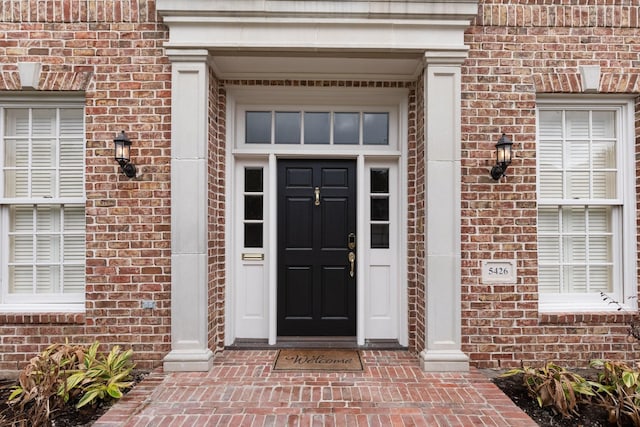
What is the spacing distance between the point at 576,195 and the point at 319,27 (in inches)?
126

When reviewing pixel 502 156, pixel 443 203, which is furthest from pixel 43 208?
pixel 502 156

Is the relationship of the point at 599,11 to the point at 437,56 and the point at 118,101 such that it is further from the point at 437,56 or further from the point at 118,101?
the point at 118,101

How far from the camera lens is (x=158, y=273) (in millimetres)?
3955

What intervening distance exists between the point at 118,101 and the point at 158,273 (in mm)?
1764

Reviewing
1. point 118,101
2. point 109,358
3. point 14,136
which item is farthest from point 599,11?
point 14,136

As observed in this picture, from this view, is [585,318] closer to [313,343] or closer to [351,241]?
[351,241]

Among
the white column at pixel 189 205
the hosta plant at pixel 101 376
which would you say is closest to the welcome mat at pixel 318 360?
the white column at pixel 189 205

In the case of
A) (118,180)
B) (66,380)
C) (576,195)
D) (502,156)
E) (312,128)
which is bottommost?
(66,380)

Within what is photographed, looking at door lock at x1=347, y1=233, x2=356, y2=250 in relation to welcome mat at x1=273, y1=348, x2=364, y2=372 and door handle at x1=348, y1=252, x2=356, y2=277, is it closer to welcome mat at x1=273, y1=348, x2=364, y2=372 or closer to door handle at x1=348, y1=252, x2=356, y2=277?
door handle at x1=348, y1=252, x2=356, y2=277

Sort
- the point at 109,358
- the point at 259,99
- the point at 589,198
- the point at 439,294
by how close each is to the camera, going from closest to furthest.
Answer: the point at 109,358
the point at 439,294
the point at 589,198
the point at 259,99

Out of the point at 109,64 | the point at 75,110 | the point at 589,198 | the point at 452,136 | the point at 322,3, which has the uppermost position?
the point at 322,3

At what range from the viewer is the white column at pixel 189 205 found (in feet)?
12.6

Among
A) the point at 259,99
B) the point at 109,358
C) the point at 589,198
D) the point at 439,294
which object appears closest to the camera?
the point at 109,358

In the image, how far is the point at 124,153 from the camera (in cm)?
378
